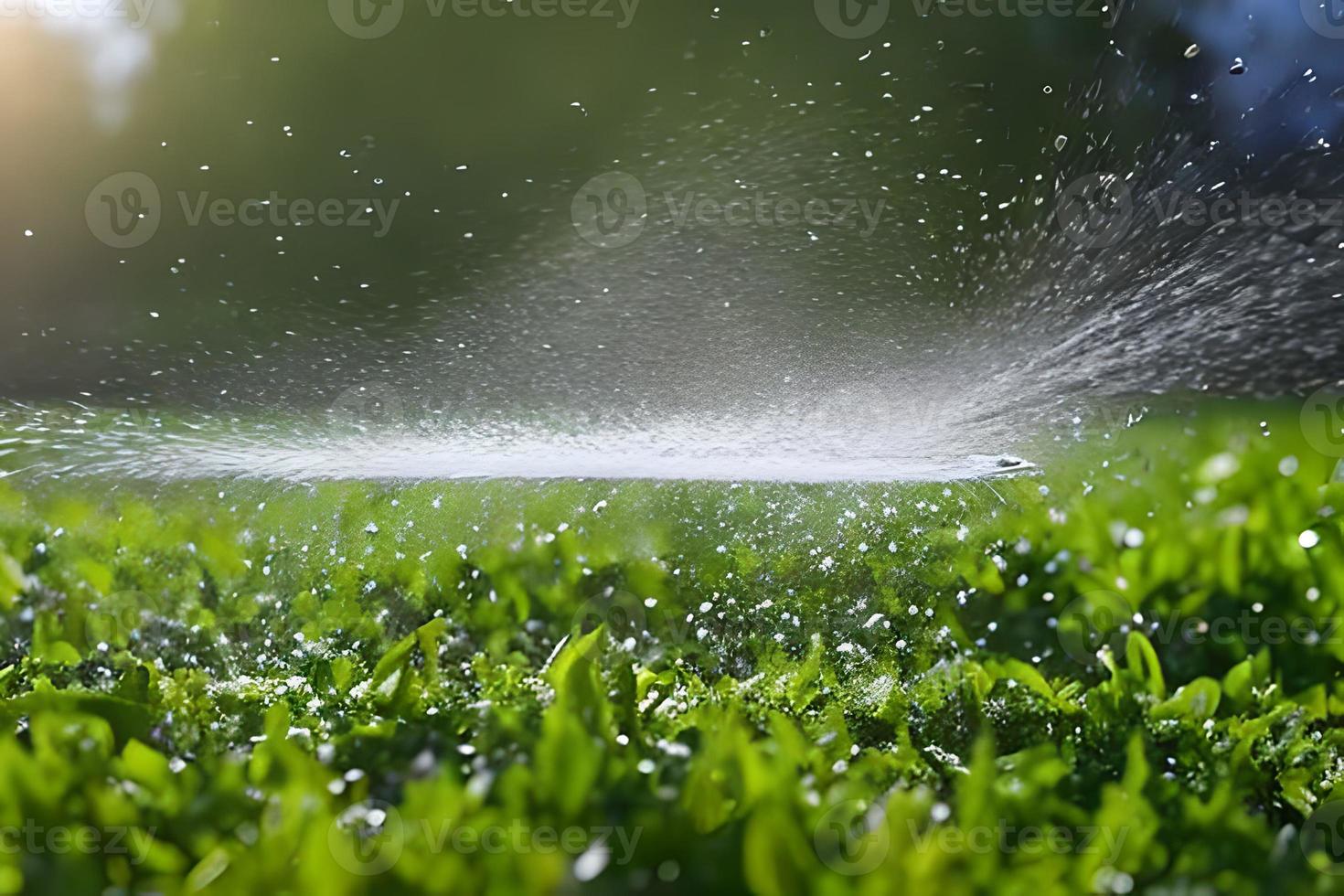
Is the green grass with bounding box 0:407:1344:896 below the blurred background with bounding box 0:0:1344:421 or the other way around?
below

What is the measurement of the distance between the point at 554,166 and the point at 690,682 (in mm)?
4623

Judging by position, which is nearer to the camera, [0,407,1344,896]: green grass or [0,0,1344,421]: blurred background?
[0,407,1344,896]: green grass

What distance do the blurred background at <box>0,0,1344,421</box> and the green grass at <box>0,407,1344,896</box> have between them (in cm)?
134

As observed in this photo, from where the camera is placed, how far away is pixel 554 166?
6.55m

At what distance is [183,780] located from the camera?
5.60 feet

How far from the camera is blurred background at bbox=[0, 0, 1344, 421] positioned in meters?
5.27

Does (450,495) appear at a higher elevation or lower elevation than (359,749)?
higher

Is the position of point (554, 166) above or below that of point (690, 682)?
above

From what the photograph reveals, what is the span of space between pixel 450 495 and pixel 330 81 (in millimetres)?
4177

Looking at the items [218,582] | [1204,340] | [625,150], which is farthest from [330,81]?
[1204,340]

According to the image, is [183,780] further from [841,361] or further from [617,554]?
[841,361]

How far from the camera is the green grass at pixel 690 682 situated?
142cm

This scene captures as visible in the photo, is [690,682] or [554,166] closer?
[690,682]

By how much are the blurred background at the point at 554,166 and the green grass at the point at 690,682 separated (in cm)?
134
